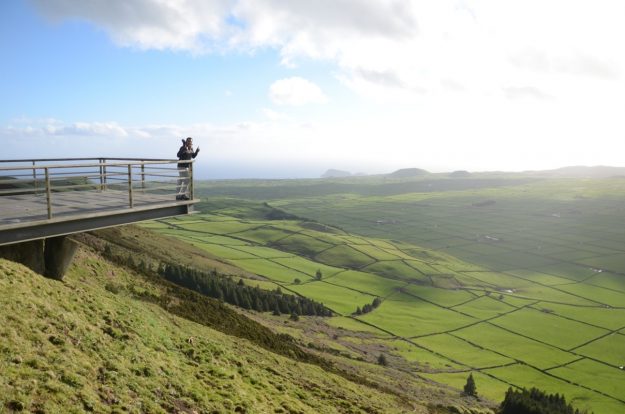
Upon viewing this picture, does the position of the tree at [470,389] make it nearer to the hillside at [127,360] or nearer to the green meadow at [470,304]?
the green meadow at [470,304]

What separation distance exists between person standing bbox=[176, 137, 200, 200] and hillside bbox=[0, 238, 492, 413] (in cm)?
659

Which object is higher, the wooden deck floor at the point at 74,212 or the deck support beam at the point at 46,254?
the wooden deck floor at the point at 74,212

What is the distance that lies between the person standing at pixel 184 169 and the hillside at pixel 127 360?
6589 mm

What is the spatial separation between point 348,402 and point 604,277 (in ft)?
607

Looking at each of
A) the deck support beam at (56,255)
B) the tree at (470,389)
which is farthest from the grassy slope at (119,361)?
the tree at (470,389)

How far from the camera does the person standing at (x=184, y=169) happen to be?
21.9 m

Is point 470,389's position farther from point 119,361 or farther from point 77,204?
point 77,204

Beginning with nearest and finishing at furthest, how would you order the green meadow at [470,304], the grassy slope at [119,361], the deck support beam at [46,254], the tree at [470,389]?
the grassy slope at [119,361], the deck support beam at [46,254], the tree at [470,389], the green meadow at [470,304]

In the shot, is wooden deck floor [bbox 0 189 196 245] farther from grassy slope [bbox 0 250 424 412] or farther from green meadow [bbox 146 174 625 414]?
green meadow [bbox 146 174 625 414]

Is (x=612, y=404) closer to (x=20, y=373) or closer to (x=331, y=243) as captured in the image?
(x=20, y=373)

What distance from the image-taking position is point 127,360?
16.5 m

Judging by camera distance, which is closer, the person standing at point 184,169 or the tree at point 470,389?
the person standing at point 184,169

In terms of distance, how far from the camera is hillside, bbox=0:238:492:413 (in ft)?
42.6

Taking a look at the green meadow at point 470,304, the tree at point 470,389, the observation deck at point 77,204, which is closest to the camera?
the observation deck at point 77,204
